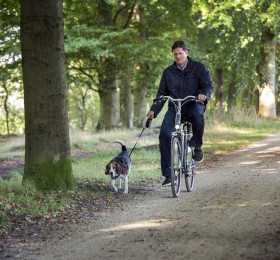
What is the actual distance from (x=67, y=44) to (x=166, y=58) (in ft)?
26.3

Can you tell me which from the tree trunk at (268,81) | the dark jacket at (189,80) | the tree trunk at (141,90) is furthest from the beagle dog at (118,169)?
the tree trunk at (141,90)

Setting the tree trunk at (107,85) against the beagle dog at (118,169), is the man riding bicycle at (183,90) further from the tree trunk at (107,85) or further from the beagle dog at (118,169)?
the tree trunk at (107,85)

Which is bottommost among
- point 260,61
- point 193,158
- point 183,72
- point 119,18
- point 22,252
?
point 22,252

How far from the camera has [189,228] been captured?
6.14 metres

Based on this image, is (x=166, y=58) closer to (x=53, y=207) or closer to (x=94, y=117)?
(x=53, y=207)

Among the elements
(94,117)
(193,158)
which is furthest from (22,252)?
(94,117)

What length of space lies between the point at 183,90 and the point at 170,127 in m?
0.69

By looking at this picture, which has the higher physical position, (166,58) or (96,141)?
(166,58)

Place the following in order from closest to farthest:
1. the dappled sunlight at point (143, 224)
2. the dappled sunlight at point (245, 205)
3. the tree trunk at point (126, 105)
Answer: the dappled sunlight at point (143, 224) → the dappled sunlight at point (245, 205) → the tree trunk at point (126, 105)

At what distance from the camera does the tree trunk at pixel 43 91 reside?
8.32 meters

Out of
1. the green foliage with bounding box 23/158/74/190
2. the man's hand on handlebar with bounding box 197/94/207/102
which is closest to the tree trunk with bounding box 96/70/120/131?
the green foliage with bounding box 23/158/74/190

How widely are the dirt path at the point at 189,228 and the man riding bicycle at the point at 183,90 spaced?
0.88m

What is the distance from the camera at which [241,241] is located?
539 centimetres

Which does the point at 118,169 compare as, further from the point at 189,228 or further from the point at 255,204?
the point at 189,228
